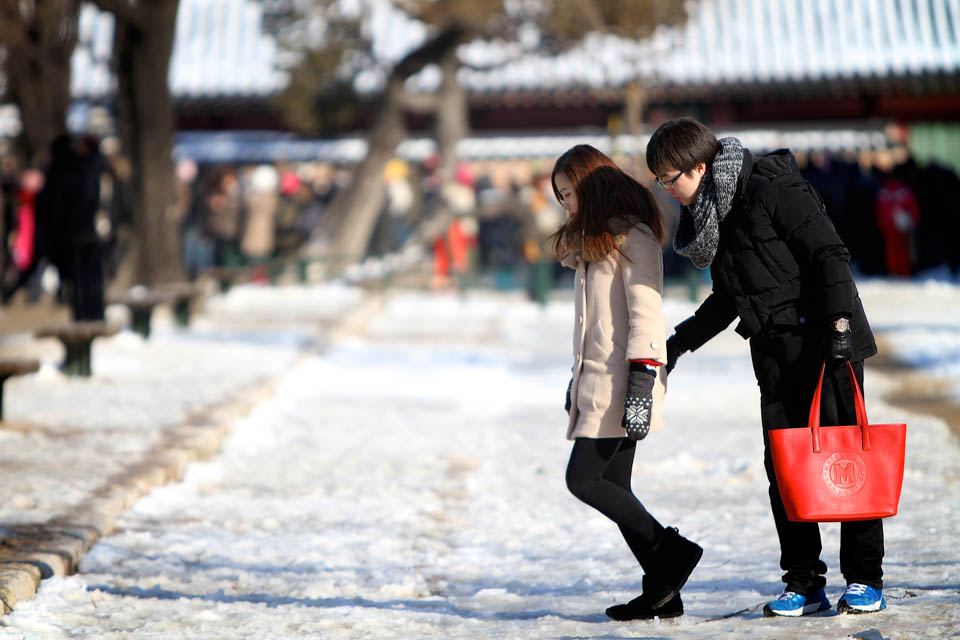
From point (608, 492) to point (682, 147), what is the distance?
1.04 m

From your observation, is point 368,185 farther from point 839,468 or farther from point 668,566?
point 839,468

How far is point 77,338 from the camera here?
10.2 metres

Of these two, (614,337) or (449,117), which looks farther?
(449,117)

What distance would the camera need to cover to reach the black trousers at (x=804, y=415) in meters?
4.22

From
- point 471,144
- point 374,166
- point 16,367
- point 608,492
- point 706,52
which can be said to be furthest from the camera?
point 471,144

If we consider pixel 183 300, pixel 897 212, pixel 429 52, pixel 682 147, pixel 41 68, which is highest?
pixel 429 52

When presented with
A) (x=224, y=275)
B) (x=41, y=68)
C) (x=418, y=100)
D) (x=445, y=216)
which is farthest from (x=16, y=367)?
(x=418, y=100)

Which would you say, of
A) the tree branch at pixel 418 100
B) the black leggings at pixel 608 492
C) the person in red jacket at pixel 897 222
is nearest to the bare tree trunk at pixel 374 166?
the tree branch at pixel 418 100

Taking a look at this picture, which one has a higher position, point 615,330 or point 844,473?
point 615,330

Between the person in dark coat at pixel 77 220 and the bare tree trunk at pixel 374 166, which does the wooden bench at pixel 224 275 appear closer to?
the bare tree trunk at pixel 374 166

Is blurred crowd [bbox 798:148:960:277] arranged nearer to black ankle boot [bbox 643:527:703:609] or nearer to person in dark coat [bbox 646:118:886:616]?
person in dark coat [bbox 646:118:886:616]

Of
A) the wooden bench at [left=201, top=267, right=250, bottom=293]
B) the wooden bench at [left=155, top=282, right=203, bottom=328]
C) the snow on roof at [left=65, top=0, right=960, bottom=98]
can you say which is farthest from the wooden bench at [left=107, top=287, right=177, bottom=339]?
the snow on roof at [left=65, top=0, right=960, bottom=98]

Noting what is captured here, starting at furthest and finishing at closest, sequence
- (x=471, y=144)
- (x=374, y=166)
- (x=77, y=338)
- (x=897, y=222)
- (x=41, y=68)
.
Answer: (x=471, y=144)
(x=374, y=166)
(x=897, y=222)
(x=41, y=68)
(x=77, y=338)

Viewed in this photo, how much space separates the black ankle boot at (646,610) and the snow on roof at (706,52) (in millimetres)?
19051
